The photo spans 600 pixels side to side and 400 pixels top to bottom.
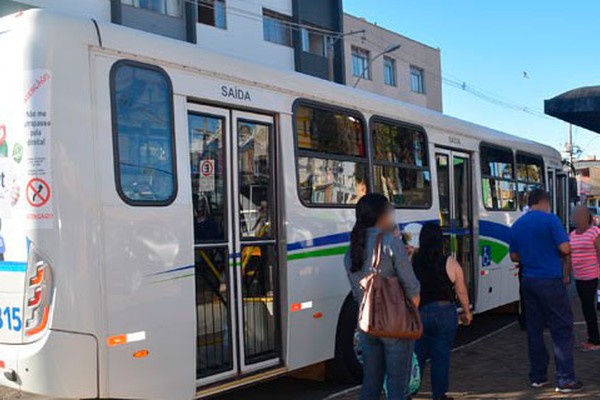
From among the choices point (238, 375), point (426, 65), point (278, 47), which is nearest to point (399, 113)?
point (238, 375)

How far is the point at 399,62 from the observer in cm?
4150

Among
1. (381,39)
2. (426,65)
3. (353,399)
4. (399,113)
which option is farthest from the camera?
(426,65)

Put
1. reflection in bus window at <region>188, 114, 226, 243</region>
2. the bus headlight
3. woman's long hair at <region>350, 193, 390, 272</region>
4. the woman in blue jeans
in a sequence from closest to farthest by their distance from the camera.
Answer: the bus headlight → woman's long hair at <region>350, 193, 390, 272</region> → reflection in bus window at <region>188, 114, 226, 243</region> → the woman in blue jeans

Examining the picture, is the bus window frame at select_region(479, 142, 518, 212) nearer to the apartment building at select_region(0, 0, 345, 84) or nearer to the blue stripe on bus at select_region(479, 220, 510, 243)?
the blue stripe on bus at select_region(479, 220, 510, 243)

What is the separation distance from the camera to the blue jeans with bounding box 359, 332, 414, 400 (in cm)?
469

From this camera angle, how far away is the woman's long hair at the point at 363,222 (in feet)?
15.8

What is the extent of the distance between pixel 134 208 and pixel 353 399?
9.87 feet

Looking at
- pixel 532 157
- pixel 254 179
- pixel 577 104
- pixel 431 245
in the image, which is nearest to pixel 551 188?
pixel 532 157

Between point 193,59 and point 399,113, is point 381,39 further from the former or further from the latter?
point 193,59

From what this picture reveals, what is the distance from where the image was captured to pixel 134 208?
15.6ft

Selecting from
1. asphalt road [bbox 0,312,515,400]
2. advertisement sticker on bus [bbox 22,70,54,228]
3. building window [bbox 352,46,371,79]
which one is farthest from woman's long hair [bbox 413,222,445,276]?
building window [bbox 352,46,371,79]

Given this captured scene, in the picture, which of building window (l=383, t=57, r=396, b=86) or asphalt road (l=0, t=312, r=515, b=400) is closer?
asphalt road (l=0, t=312, r=515, b=400)

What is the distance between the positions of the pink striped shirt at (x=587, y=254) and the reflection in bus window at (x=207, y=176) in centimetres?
508

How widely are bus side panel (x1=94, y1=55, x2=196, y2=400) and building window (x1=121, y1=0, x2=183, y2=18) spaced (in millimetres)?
17709
